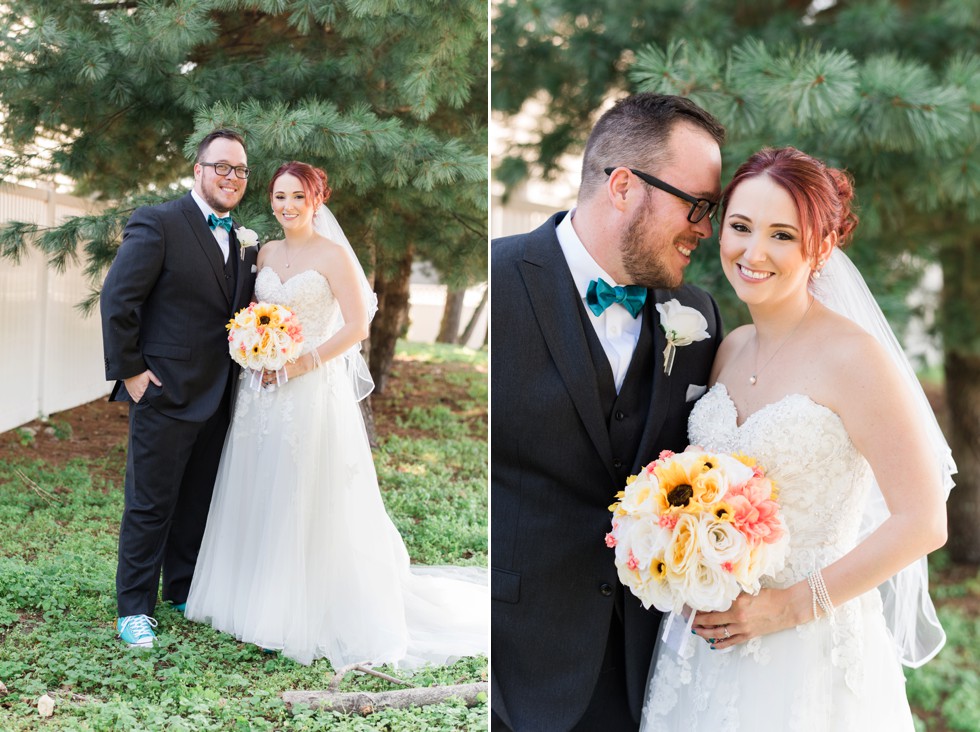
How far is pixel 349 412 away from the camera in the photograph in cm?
229

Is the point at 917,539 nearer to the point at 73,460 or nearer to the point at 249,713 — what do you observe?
the point at 249,713

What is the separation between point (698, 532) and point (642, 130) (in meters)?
0.77

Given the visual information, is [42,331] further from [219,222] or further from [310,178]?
[310,178]

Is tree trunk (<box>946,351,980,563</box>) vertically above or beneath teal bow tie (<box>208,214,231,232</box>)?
beneath

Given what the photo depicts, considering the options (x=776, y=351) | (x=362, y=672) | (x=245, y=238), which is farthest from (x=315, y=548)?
(x=776, y=351)

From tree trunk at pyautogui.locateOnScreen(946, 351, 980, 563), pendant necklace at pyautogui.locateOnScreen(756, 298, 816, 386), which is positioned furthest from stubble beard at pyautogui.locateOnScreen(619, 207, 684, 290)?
tree trunk at pyautogui.locateOnScreen(946, 351, 980, 563)

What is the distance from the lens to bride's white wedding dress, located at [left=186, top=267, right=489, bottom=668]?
219 cm

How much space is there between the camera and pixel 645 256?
1.78 meters

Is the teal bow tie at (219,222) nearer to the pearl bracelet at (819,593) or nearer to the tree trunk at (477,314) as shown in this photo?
the tree trunk at (477,314)

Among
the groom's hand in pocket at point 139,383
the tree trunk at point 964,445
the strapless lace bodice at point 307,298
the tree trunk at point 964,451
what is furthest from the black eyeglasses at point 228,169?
the tree trunk at point 964,451

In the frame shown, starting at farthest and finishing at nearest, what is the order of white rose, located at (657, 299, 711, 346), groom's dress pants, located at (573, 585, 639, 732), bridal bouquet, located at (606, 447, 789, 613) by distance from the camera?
groom's dress pants, located at (573, 585, 639, 732), white rose, located at (657, 299, 711, 346), bridal bouquet, located at (606, 447, 789, 613)

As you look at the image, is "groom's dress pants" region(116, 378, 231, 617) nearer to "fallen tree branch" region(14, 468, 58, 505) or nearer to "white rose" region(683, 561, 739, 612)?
"fallen tree branch" region(14, 468, 58, 505)

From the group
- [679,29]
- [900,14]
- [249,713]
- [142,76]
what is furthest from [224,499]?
[900,14]

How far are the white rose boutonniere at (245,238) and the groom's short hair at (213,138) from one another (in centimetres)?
19
